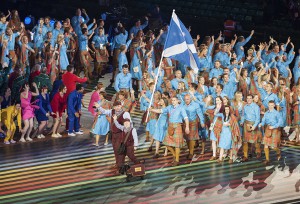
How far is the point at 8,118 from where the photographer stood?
22.8 metres

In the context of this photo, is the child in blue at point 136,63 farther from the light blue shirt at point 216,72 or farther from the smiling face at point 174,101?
the smiling face at point 174,101

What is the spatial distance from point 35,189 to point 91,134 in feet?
14.3

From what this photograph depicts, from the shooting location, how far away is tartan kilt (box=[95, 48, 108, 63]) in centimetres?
2903

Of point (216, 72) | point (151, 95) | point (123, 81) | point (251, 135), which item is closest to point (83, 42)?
point (123, 81)

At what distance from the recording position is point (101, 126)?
74.7ft

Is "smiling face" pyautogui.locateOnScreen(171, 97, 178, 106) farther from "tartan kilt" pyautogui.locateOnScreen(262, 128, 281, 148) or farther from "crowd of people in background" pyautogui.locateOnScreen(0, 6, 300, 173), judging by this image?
"tartan kilt" pyautogui.locateOnScreen(262, 128, 281, 148)

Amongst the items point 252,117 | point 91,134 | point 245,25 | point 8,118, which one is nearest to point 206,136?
point 252,117

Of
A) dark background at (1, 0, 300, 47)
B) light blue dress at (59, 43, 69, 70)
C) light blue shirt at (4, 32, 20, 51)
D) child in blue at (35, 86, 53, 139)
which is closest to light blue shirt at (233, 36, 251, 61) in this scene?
dark background at (1, 0, 300, 47)

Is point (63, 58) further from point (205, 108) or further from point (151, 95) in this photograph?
point (205, 108)

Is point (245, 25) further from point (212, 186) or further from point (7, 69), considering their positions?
point (212, 186)

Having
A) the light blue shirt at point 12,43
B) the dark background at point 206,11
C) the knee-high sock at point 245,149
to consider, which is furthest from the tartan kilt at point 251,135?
the dark background at point 206,11

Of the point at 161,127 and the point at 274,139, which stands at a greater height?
the point at 161,127

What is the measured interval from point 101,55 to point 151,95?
6433mm

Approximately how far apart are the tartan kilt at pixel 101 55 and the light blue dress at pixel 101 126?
649 centimetres
